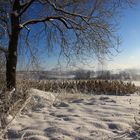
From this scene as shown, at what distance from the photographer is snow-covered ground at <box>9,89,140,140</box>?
6.27 metres

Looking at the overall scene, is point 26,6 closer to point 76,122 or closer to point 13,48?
point 13,48

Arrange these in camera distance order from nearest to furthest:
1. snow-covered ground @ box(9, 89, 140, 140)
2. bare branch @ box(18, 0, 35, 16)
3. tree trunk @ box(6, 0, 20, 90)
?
snow-covered ground @ box(9, 89, 140, 140) < tree trunk @ box(6, 0, 20, 90) < bare branch @ box(18, 0, 35, 16)

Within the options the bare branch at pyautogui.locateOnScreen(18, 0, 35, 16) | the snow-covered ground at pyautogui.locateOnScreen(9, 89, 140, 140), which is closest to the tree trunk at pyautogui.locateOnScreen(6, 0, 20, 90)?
the bare branch at pyautogui.locateOnScreen(18, 0, 35, 16)

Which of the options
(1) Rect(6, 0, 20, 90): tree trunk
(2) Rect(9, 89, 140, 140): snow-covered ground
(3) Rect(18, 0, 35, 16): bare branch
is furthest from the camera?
(3) Rect(18, 0, 35, 16): bare branch

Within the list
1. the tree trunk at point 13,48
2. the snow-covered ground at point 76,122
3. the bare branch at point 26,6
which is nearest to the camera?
the snow-covered ground at point 76,122

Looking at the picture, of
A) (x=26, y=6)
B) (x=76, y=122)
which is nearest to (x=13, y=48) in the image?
(x=26, y=6)

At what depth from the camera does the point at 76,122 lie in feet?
23.9

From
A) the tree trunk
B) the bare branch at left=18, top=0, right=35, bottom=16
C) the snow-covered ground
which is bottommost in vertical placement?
the snow-covered ground

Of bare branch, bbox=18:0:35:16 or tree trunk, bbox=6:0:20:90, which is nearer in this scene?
tree trunk, bbox=6:0:20:90

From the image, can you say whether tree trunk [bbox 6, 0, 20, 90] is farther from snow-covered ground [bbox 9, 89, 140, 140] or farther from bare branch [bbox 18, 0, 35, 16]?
snow-covered ground [bbox 9, 89, 140, 140]

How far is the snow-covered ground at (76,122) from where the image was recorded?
6.27 metres

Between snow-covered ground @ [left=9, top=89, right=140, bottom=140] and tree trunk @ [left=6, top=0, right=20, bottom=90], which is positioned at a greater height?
tree trunk @ [left=6, top=0, right=20, bottom=90]

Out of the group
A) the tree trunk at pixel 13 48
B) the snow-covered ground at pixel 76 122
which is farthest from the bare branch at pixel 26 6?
the snow-covered ground at pixel 76 122

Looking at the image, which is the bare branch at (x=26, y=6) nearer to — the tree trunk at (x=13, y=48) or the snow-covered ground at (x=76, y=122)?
the tree trunk at (x=13, y=48)
